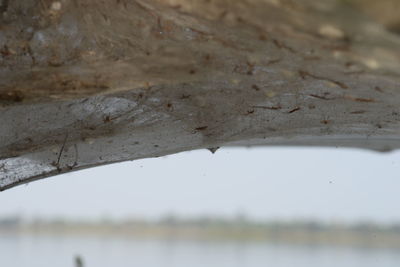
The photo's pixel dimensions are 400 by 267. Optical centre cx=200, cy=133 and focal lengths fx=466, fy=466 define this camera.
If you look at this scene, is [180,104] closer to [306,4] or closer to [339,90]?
[339,90]

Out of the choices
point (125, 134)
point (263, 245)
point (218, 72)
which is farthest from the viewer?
point (263, 245)

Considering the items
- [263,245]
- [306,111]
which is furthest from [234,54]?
[263,245]

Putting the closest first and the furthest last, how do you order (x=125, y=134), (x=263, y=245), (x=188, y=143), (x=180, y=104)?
(x=180, y=104) < (x=125, y=134) < (x=188, y=143) < (x=263, y=245)

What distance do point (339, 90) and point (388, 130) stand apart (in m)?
0.37

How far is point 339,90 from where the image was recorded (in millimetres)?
936

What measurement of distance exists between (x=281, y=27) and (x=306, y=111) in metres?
0.41

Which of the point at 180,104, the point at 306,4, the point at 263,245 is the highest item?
the point at 263,245

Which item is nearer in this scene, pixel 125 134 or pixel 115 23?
pixel 115 23

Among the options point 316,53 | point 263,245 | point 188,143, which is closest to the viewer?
point 316,53

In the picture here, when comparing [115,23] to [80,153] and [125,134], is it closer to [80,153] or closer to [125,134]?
[125,134]

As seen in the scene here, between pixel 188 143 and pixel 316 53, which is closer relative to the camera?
pixel 316 53

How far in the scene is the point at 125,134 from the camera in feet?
3.83

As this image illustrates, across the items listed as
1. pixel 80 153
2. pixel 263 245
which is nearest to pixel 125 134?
pixel 80 153

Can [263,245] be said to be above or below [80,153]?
above
